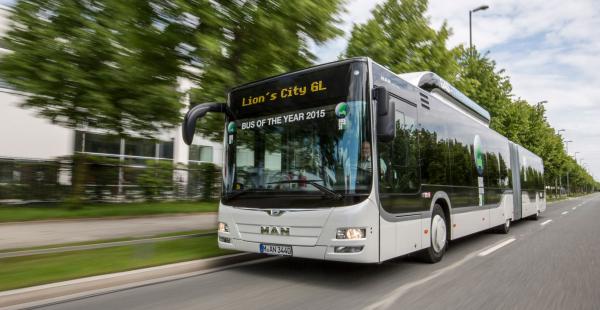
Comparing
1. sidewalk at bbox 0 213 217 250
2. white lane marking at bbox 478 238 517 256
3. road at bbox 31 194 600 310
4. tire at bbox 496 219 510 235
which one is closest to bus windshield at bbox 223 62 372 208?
road at bbox 31 194 600 310

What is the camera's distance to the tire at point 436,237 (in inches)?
285

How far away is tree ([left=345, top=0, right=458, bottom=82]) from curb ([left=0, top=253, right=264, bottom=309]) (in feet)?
30.0

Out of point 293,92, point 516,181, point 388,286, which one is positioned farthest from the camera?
point 516,181

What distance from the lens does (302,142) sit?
5961 millimetres

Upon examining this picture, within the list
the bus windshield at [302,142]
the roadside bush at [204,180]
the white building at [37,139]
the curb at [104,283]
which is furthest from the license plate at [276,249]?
the roadside bush at [204,180]

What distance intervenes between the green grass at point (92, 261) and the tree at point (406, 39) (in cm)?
863

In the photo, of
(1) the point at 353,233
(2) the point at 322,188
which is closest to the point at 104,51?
→ (2) the point at 322,188

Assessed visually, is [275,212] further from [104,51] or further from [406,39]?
[406,39]

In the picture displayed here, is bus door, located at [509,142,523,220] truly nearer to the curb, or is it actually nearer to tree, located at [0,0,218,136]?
the curb

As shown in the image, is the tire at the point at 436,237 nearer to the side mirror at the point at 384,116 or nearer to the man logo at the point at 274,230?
the side mirror at the point at 384,116

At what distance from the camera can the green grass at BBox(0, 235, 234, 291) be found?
5.58 m

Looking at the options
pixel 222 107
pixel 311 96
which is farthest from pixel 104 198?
pixel 311 96

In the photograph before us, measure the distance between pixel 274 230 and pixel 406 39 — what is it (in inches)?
433

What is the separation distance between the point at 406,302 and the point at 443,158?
3.72 m
